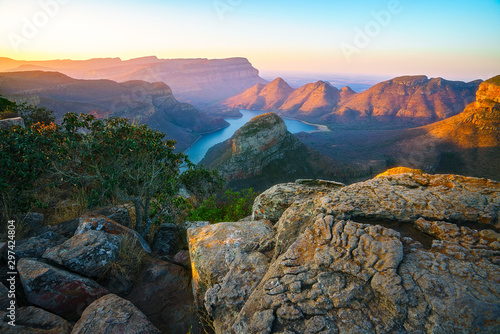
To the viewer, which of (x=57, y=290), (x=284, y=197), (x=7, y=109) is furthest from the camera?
(x=7, y=109)

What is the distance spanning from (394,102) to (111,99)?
500ft

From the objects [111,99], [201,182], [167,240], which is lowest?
[201,182]

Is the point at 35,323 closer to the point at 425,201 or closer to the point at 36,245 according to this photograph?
the point at 36,245

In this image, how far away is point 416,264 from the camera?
2635 millimetres

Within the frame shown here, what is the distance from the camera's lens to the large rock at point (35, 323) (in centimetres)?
263

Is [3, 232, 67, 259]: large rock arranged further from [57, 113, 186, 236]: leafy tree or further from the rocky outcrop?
the rocky outcrop

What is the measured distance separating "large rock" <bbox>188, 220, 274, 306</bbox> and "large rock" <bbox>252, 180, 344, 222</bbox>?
2.39 feet

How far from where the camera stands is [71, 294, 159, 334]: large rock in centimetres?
285

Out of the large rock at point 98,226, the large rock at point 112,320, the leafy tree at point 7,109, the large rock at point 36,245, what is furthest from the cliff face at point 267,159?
the large rock at point 112,320

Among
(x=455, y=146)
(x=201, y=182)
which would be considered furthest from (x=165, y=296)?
(x=455, y=146)

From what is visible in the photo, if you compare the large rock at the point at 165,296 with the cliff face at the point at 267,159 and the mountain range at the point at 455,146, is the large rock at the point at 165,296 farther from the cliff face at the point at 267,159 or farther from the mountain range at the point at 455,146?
the mountain range at the point at 455,146

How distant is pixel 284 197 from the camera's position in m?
5.70

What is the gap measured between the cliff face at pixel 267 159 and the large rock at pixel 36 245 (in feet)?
144

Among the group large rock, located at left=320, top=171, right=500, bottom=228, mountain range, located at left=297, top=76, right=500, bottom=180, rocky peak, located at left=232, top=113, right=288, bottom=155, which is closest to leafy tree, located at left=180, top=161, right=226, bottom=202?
large rock, located at left=320, top=171, right=500, bottom=228
